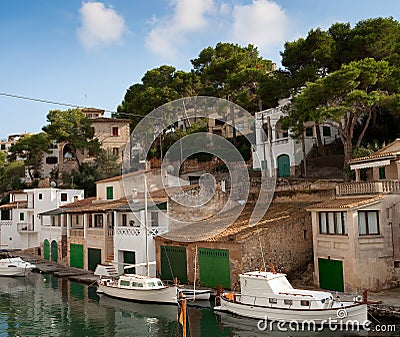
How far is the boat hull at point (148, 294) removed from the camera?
23631 millimetres

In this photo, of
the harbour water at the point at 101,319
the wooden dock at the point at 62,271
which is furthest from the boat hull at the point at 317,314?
the wooden dock at the point at 62,271

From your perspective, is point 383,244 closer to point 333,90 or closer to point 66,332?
point 333,90

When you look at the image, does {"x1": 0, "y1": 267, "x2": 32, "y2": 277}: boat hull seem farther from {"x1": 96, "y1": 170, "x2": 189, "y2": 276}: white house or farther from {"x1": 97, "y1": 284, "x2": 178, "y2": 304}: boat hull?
{"x1": 97, "y1": 284, "x2": 178, "y2": 304}: boat hull

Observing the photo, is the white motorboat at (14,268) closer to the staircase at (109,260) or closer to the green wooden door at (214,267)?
the staircase at (109,260)

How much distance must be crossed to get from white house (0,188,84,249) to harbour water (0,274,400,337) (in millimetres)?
18509

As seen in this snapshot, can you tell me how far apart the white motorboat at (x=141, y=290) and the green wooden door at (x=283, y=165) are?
65.0 ft

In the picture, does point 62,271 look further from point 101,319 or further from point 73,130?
point 73,130

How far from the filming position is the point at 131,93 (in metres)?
58.0

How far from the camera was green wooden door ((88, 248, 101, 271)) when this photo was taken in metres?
34.1

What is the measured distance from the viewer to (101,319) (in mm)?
21641

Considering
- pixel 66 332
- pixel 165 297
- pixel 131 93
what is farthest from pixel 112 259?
pixel 131 93

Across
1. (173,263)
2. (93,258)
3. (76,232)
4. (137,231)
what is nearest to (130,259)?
(137,231)

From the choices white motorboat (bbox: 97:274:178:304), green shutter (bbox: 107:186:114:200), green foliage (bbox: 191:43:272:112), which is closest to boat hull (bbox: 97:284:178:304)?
white motorboat (bbox: 97:274:178:304)

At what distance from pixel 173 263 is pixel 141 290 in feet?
12.0
